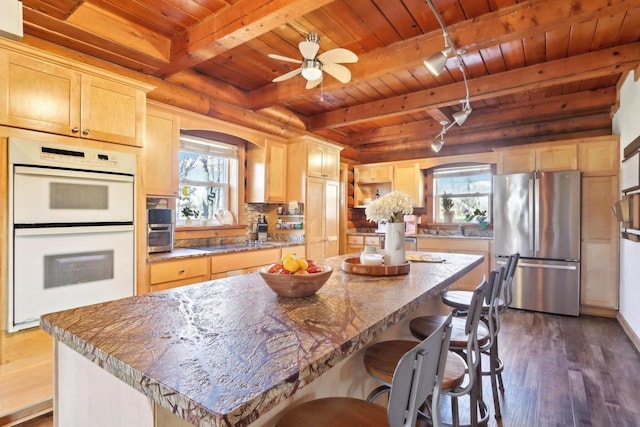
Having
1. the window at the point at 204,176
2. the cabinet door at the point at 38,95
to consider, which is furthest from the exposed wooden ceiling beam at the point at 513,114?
the cabinet door at the point at 38,95


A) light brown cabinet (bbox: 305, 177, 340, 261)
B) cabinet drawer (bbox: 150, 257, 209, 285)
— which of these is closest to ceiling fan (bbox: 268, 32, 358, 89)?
cabinet drawer (bbox: 150, 257, 209, 285)

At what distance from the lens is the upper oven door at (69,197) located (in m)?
2.19

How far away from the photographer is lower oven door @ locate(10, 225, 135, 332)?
7.12 feet

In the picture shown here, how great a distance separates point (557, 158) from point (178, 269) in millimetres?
4808

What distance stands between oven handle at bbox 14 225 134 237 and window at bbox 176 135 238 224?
4.22 ft

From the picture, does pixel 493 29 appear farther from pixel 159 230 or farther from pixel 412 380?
pixel 159 230

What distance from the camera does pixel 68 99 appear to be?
7.86 ft

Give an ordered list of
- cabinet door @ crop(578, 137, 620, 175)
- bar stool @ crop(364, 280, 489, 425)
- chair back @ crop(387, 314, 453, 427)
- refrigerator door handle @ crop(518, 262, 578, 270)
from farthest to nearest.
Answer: refrigerator door handle @ crop(518, 262, 578, 270) → cabinet door @ crop(578, 137, 620, 175) → bar stool @ crop(364, 280, 489, 425) → chair back @ crop(387, 314, 453, 427)

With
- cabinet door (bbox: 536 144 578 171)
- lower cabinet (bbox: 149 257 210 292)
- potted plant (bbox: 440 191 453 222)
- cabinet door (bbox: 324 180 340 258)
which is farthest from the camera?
A: potted plant (bbox: 440 191 453 222)

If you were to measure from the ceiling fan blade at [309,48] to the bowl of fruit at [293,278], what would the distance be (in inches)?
55.5

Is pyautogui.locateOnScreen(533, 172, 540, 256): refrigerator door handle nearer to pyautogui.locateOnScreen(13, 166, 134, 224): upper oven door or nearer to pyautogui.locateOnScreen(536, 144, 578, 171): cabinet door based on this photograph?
pyautogui.locateOnScreen(536, 144, 578, 171): cabinet door

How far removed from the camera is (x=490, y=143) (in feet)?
17.8

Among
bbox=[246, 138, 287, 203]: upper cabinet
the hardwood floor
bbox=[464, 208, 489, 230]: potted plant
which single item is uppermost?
bbox=[246, 138, 287, 203]: upper cabinet

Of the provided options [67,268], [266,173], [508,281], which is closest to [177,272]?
[67,268]
